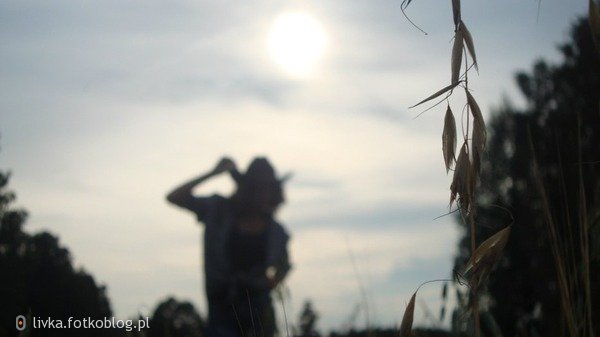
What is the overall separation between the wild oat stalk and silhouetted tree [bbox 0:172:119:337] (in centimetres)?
93

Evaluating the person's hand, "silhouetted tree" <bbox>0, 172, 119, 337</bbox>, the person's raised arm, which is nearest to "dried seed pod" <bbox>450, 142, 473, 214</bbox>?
"silhouetted tree" <bbox>0, 172, 119, 337</bbox>

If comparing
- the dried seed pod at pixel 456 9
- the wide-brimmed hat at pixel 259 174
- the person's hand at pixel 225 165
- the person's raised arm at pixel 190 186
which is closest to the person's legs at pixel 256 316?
the dried seed pod at pixel 456 9

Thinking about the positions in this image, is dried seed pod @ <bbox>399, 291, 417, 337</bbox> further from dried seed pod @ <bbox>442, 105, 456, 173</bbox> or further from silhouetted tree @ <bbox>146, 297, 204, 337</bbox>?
silhouetted tree @ <bbox>146, 297, 204, 337</bbox>

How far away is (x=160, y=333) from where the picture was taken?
2268 millimetres

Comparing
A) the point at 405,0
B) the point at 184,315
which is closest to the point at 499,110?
the point at 184,315

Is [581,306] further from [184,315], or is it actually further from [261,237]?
[261,237]

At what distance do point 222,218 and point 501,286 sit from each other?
20.5 metres

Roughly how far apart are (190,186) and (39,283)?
568 cm

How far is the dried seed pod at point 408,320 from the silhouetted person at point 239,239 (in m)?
2.97

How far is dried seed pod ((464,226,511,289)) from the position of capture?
3.93ft

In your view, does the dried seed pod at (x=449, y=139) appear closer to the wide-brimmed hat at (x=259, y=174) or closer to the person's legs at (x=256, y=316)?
the person's legs at (x=256, y=316)

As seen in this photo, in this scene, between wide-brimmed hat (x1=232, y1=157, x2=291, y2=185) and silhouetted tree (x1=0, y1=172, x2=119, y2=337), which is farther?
wide-brimmed hat (x1=232, y1=157, x2=291, y2=185)

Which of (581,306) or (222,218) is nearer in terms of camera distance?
(581,306)

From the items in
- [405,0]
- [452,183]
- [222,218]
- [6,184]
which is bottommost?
[452,183]
